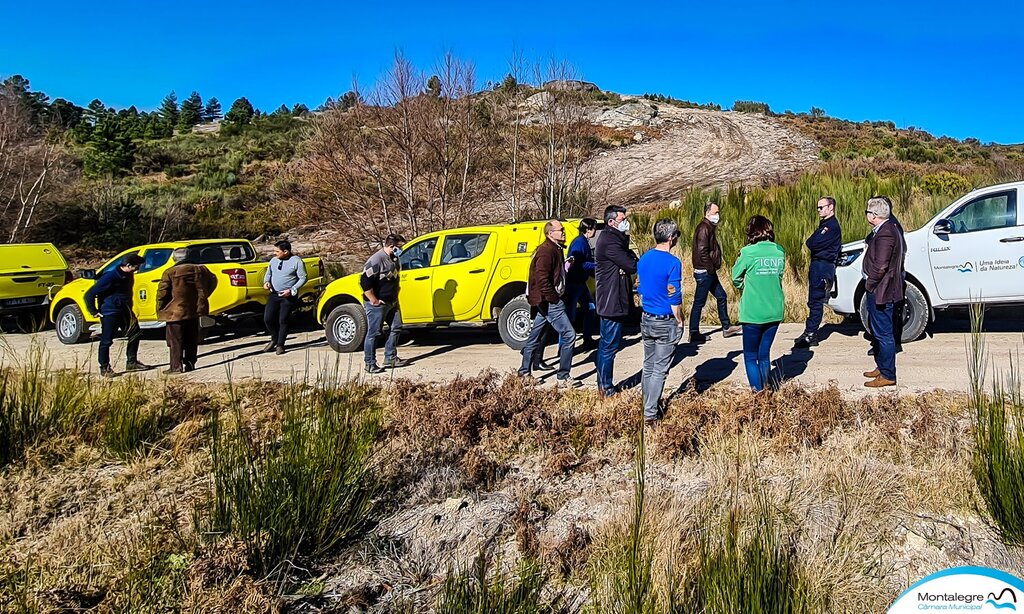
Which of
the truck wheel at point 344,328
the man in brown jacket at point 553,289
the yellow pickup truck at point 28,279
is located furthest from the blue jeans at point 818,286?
the yellow pickup truck at point 28,279

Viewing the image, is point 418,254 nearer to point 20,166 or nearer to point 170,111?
point 20,166

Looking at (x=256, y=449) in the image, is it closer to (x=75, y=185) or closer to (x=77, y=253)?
(x=77, y=253)

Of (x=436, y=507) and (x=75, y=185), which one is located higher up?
(x=75, y=185)

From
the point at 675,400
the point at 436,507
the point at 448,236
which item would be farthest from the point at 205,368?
the point at 675,400

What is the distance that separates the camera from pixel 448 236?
11.0 m

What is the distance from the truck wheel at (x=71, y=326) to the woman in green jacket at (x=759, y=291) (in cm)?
1126

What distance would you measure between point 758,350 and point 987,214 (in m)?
4.28

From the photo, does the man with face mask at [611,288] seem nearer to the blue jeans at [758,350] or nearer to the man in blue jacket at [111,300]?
the blue jeans at [758,350]

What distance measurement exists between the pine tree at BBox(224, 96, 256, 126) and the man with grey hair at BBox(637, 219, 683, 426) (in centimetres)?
5391

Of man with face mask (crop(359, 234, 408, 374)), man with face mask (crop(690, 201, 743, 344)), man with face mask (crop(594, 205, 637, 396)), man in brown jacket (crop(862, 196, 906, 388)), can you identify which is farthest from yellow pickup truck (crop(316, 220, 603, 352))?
man in brown jacket (crop(862, 196, 906, 388))

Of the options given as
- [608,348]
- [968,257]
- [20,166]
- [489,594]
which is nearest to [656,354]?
[608,348]

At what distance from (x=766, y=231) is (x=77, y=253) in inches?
1005

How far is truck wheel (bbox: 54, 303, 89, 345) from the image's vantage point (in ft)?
41.5

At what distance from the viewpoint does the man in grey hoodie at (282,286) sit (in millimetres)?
10789
